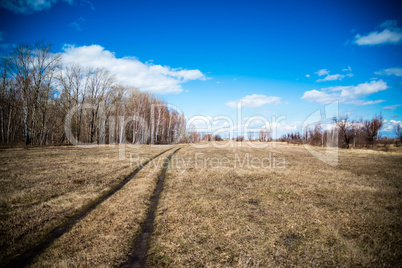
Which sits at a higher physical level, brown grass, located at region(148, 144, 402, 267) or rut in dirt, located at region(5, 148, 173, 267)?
rut in dirt, located at region(5, 148, 173, 267)

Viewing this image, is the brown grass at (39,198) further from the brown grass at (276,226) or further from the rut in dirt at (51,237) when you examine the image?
the brown grass at (276,226)

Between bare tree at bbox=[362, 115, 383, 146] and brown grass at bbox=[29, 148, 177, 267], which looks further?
bare tree at bbox=[362, 115, 383, 146]

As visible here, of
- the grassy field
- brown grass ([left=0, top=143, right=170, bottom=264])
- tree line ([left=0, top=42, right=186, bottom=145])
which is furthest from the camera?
tree line ([left=0, top=42, right=186, bottom=145])

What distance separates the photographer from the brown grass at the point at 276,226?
411 cm

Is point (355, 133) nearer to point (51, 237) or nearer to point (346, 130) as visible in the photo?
point (346, 130)

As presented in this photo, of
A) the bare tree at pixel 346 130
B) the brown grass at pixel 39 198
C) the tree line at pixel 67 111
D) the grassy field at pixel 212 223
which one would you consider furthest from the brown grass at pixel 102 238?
the bare tree at pixel 346 130

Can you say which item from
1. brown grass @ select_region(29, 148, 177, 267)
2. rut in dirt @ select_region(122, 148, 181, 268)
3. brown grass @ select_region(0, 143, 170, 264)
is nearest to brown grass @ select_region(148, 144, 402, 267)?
rut in dirt @ select_region(122, 148, 181, 268)

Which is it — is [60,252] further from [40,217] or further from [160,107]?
[160,107]

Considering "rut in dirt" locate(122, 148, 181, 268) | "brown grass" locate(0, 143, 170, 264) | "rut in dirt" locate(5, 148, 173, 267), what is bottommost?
"rut in dirt" locate(122, 148, 181, 268)

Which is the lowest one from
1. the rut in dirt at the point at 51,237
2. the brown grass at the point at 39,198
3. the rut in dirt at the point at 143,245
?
the rut in dirt at the point at 143,245

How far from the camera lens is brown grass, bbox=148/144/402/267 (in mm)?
4109

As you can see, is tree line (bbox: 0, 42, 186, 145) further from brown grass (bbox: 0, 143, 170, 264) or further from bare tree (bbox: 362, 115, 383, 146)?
bare tree (bbox: 362, 115, 383, 146)

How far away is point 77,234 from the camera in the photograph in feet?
16.0

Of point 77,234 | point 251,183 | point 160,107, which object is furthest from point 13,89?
point 251,183
